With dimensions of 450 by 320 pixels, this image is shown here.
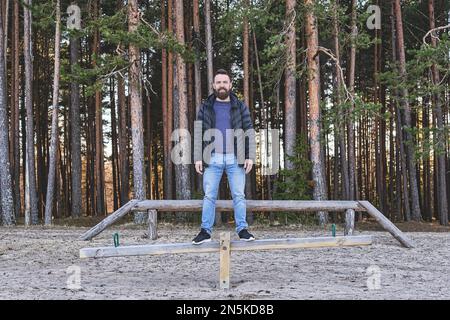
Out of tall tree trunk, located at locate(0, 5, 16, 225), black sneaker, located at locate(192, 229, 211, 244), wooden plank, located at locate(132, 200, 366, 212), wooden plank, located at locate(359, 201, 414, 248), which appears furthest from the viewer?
tall tree trunk, located at locate(0, 5, 16, 225)

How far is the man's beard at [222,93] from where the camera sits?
7023 mm

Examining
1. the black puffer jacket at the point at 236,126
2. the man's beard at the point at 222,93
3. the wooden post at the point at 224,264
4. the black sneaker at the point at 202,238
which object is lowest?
the wooden post at the point at 224,264

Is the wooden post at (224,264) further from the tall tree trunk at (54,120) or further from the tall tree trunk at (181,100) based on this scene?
the tall tree trunk at (54,120)

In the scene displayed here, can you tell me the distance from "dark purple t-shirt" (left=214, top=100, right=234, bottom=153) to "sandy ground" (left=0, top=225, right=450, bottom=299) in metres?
1.71

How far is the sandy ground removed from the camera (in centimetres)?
666

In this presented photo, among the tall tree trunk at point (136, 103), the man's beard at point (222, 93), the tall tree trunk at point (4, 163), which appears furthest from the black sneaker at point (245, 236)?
the tall tree trunk at point (4, 163)

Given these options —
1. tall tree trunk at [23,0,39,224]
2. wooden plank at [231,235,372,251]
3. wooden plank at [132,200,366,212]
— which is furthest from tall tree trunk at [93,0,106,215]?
wooden plank at [231,235,372,251]

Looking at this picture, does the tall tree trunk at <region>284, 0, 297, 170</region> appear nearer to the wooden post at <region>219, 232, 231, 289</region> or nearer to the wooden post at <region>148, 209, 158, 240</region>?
the wooden post at <region>148, 209, 158, 240</region>

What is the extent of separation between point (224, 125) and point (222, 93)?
394mm

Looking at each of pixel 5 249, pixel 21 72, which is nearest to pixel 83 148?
pixel 21 72

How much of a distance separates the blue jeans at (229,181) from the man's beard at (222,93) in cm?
71

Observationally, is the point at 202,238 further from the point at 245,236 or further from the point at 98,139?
the point at 98,139

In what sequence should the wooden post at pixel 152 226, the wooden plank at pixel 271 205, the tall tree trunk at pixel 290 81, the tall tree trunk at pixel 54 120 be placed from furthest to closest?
1. the tall tree trunk at pixel 54 120
2. the tall tree trunk at pixel 290 81
3. the wooden post at pixel 152 226
4. the wooden plank at pixel 271 205

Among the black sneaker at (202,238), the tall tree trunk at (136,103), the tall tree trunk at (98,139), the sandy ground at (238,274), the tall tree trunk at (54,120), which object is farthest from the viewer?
the tall tree trunk at (98,139)
